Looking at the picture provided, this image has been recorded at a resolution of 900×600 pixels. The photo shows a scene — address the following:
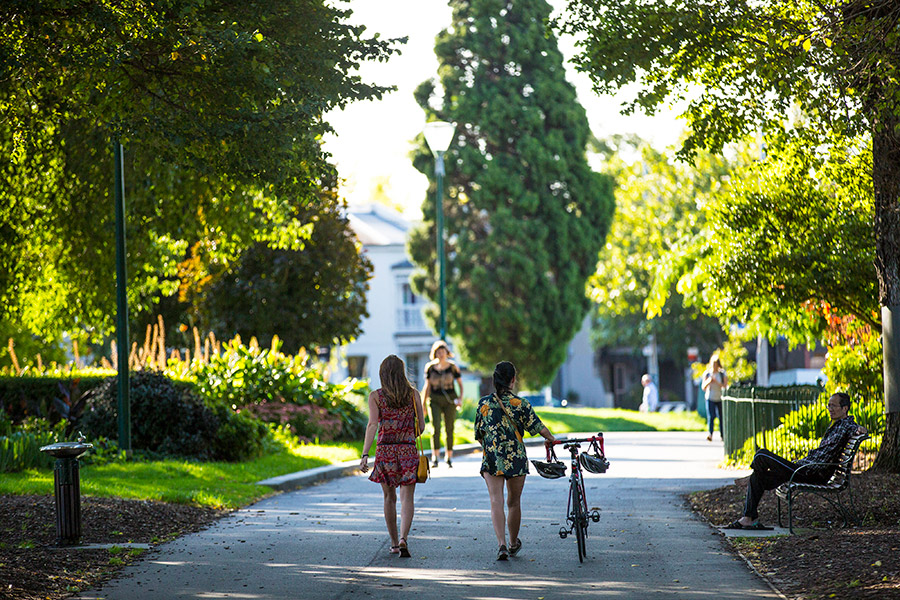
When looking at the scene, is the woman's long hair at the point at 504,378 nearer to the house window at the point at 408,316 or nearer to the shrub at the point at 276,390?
the shrub at the point at 276,390

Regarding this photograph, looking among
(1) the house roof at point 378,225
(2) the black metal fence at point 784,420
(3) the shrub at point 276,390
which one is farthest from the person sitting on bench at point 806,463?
(1) the house roof at point 378,225

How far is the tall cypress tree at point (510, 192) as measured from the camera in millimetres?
39969

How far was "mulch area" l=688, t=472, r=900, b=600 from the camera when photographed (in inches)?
306

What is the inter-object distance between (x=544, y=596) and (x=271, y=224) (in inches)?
541

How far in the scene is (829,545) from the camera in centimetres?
927

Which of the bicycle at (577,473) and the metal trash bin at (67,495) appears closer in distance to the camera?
the bicycle at (577,473)

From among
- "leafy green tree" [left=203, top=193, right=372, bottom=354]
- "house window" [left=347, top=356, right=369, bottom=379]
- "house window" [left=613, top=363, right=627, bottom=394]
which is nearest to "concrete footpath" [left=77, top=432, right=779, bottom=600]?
"leafy green tree" [left=203, top=193, right=372, bottom=354]

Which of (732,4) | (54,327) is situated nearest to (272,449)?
(54,327)

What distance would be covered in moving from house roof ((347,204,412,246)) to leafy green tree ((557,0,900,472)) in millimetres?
43581

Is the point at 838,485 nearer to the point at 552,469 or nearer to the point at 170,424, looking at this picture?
the point at 552,469

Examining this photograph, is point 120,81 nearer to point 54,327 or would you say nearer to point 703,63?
point 703,63

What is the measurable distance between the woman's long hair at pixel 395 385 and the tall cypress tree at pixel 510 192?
30.1 metres

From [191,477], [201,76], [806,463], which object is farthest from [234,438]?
[806,463]

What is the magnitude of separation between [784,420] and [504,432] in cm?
775
